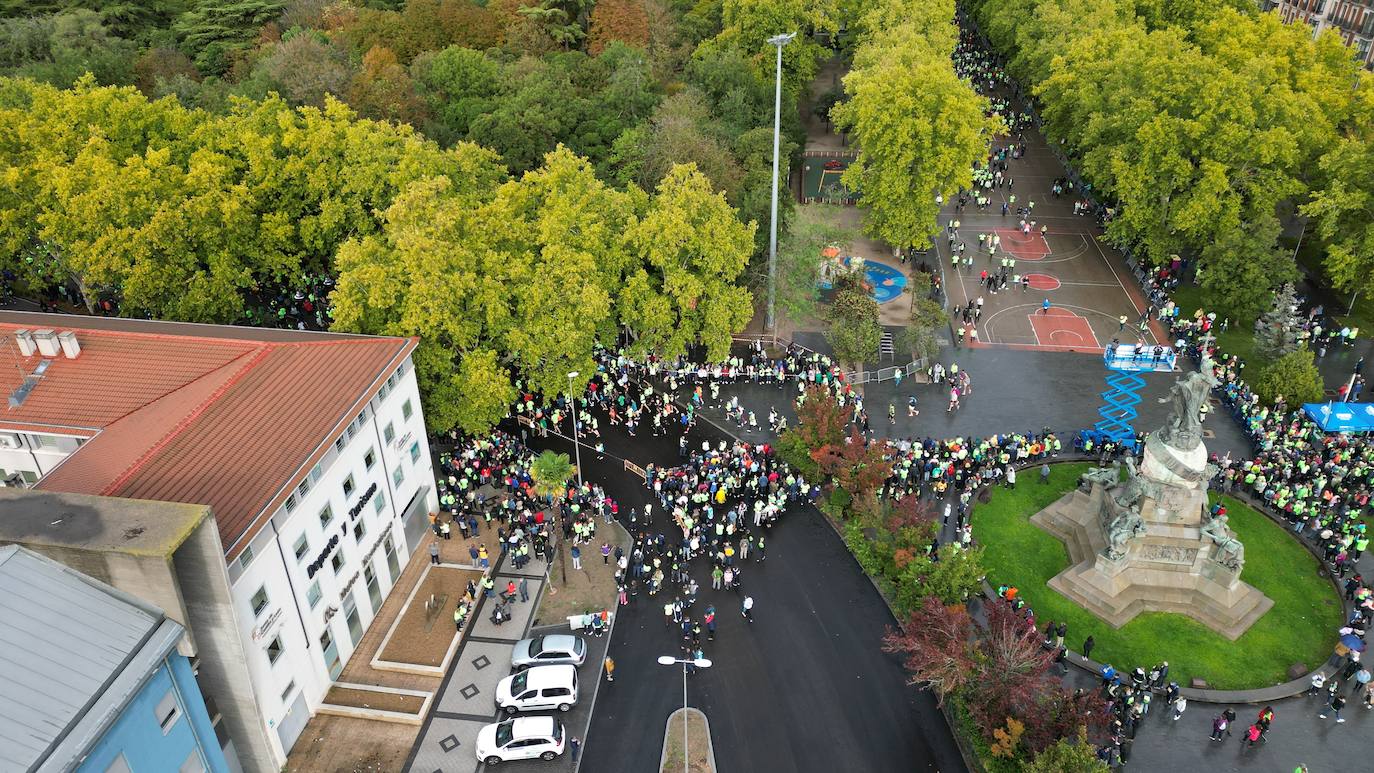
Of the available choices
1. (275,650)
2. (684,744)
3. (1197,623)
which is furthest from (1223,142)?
(275,650)

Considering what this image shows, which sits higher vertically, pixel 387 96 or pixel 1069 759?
pixel 387 96

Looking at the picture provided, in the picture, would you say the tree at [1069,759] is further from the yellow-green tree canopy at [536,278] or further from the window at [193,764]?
the yellow-green tree canopy at [536,278]

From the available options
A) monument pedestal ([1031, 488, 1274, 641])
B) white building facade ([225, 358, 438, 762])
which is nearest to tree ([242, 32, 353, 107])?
white building facade ([225, 358, 438, 762])

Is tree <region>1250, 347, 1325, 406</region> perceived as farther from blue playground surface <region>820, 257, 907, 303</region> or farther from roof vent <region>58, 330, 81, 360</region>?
roof vent <region>58, 330, 81, 360</region>

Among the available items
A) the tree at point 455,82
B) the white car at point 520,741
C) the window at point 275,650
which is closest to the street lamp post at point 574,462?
the white car at point 520,741

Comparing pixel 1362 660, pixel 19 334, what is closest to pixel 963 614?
pixel 1362 660

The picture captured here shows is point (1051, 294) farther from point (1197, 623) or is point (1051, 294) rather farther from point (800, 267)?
point (1197, 623)
